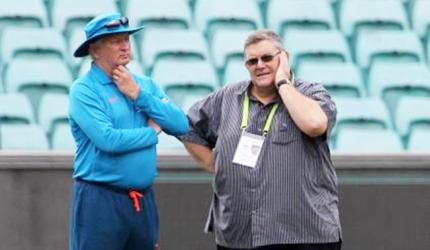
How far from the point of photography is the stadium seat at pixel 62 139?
7824 mm

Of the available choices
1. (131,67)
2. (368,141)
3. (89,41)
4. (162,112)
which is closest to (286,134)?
(162,112)

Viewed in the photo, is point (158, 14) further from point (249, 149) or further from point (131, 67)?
point (249, 149)

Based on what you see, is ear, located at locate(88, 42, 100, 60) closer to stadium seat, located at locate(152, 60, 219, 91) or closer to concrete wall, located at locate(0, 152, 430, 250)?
concrete wall, located at locate(0, 152, 430, 250)

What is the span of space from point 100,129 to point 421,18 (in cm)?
508

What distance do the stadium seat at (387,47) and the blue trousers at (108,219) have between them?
170 inches

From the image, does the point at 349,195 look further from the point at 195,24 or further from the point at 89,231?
the point at 195,24

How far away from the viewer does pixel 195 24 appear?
9.62 meters

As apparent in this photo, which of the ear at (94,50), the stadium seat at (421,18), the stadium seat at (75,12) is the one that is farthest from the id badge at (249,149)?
the stadium seat at (421,18)

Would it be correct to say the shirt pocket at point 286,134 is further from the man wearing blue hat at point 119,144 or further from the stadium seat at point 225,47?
the stadium seat at point 225,47

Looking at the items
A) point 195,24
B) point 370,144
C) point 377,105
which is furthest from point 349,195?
point 195,24

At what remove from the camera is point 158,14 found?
9461 millimetres

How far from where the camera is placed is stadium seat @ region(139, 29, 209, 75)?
9.02 meters

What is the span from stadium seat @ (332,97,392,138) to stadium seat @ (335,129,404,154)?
0.15 metres

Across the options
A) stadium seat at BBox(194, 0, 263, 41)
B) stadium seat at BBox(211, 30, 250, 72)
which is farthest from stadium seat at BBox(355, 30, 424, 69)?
stadium seat at BBox(211, 30, 250, 72)
